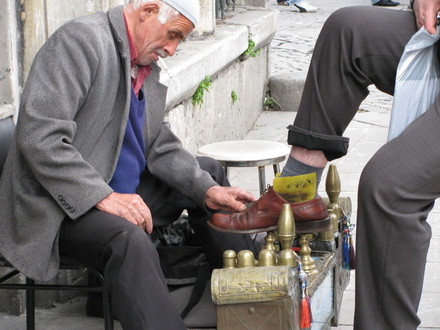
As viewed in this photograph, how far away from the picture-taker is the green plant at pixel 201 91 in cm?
537

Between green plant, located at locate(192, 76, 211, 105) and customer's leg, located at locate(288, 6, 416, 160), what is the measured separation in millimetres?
2372

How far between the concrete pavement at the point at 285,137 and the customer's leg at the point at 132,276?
96cm

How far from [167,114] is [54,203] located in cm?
200

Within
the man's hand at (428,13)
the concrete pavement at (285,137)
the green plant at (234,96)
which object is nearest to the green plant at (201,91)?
the concrete pavement at (285,137)

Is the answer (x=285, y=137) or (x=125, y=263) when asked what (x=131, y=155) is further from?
(x=285, y=137)

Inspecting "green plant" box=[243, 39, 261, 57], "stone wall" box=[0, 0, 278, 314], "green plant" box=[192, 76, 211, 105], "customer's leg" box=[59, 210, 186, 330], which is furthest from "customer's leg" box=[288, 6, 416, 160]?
"green plant" box=[243, 39, 261, 57]

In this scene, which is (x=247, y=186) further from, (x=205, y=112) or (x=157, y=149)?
(x=157, y=149)

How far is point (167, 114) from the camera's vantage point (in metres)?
4.80

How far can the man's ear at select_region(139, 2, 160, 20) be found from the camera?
2.95 m

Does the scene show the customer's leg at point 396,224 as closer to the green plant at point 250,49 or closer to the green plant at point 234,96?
the green plant at point 234,96

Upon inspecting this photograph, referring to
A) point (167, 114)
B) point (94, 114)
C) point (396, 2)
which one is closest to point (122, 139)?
point (94, 114)

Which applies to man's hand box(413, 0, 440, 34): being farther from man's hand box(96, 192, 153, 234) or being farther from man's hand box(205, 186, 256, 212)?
man's hand box(96, 192, 153, 234)

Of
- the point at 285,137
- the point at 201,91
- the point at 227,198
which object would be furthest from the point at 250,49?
the point at 227,198

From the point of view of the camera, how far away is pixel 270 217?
2975mm
